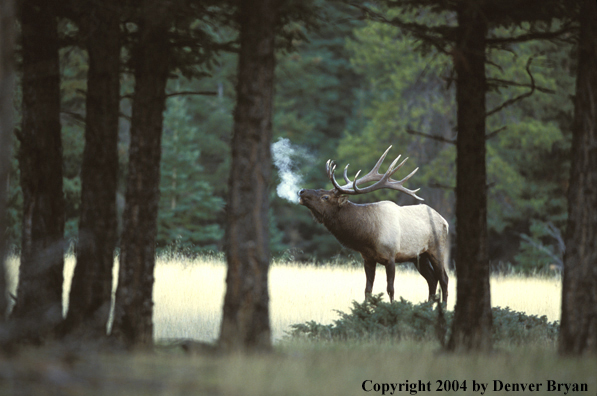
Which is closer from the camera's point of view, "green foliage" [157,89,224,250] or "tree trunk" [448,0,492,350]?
"tree trunk" [448,0,492,350]

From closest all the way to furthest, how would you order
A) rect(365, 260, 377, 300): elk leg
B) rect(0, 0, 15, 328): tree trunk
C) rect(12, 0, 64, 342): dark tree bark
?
rect(0, 0, 15, 328): tree trunk, rect(12, 0, 64, 342): dark tree bark, rect(365, 260, 377, 300): elk leg

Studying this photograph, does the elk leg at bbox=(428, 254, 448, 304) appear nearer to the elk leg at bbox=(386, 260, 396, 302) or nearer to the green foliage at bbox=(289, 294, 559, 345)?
the elk leg at bbox=(386, 260, 396, 302)

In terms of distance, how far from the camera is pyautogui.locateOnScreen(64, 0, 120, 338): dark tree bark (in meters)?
6.90

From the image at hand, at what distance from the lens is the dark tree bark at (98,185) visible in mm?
6898

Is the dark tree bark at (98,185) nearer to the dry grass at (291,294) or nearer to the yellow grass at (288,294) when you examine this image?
the yellow grass at (288,294)

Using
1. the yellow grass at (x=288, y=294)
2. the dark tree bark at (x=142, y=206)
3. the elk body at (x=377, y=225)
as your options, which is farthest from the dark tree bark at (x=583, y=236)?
the elk body at (x=377, y=225)

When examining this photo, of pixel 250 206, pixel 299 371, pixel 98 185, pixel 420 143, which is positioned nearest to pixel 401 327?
pixel 250 206

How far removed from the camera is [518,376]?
5477mm

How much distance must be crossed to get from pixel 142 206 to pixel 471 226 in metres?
3.33

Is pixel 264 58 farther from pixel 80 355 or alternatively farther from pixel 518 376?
pixel 518 376

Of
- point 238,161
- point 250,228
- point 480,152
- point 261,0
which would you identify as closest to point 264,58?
point 261,0

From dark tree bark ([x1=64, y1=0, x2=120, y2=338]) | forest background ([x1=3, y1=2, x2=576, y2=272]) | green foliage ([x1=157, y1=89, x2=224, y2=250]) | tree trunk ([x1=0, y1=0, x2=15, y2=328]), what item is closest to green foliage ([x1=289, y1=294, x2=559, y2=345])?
dark tree bark ([x1=64, y1=0, x2=120, y2=338])

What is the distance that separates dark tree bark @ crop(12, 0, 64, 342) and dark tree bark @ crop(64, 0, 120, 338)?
0.39 metres

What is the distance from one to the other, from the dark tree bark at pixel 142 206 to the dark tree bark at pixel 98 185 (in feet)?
0.55
